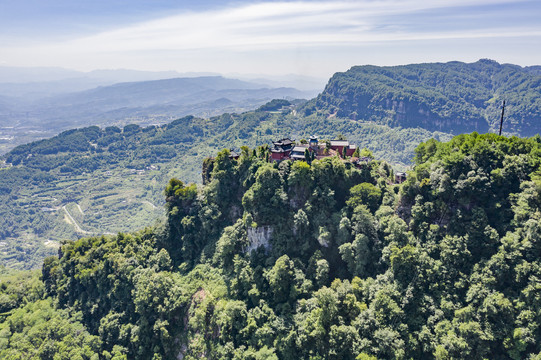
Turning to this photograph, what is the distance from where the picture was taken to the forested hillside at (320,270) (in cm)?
3862

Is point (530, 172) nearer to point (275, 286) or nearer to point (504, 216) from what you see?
point (504, 216)

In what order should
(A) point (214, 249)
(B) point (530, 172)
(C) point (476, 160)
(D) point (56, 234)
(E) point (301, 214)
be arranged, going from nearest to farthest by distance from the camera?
1. (B) point (530, 172)
2. (C) point (476, 160)
3. (E) point (301, 214)
4. (A) point (214, 249)
5. (D) point (56, 234)

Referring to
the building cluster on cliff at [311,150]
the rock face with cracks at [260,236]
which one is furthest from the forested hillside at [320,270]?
the building cluster on cliff at [311,150]

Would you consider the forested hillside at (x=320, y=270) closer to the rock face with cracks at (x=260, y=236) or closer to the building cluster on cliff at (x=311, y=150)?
the rock face with cracks at (x=260, y=236)

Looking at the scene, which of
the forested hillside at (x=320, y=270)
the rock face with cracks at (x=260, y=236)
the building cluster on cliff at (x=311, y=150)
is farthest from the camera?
the building cluster on cliff at (x=311, y=150)

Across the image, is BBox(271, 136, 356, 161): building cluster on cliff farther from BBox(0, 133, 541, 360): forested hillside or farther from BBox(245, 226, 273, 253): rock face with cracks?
BBox(245, 226, 273, 253): rock face with cracks

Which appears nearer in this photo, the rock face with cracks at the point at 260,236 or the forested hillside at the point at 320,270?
the forested hillside at the point at 320,270

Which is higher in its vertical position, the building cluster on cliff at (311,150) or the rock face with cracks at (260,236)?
the building cluster on cliff at (311,150)

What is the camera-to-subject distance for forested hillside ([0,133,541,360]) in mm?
38625

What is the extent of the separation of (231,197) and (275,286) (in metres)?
21.1

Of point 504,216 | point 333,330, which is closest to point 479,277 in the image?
point 504,216

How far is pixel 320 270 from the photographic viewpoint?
48.7m

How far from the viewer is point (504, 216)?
4203 cm

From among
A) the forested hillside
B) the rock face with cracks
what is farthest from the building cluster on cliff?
the rock face with cracks
